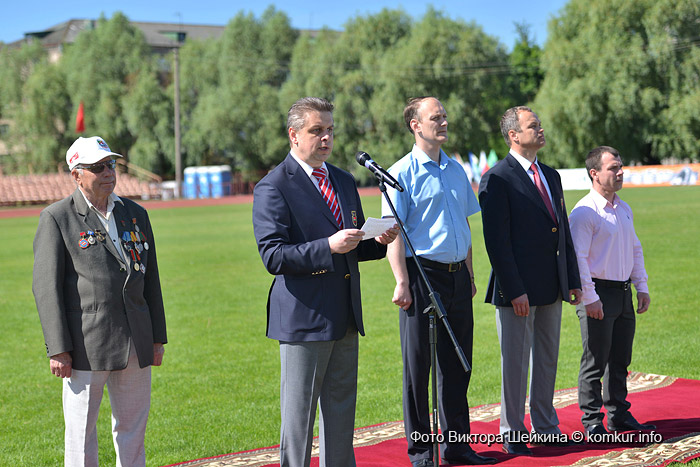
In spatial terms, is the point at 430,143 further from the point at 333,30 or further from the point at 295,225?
the point at 333,30

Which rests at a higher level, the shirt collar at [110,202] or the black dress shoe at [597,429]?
the shirt collar at [110,202]

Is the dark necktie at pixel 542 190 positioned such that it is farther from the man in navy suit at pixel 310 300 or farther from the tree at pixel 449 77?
the tree at pixel 449 77

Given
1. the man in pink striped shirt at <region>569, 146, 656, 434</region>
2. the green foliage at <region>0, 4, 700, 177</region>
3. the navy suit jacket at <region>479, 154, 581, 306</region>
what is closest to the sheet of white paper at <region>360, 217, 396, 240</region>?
the navy suit jacket at <region>479, 154, 581, 306</region>

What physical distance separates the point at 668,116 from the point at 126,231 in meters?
43.3

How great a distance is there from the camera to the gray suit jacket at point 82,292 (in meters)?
3.99

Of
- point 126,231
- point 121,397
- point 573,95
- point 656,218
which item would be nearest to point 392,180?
point 126,231

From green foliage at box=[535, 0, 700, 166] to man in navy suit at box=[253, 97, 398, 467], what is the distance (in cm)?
4209

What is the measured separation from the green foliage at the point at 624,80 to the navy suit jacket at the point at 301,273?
1659 inches

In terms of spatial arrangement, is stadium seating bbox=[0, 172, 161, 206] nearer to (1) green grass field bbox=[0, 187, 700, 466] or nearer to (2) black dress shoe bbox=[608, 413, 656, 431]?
(1) green grass field bbox=[0, 187, 700, 466]

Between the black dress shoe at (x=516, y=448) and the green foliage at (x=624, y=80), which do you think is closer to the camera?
the black dress shoe at (x=516, y=448)

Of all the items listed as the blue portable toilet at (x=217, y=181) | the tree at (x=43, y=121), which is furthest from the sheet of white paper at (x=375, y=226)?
the tree at (x=43, y=121)

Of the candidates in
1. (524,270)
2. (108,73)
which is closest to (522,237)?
(524,270)

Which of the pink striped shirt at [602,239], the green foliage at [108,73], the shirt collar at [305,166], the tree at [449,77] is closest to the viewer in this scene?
the shirt collar at [305,166]

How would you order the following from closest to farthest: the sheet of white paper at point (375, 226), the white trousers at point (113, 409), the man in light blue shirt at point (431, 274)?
the sheet of white paper at point (375, 226)
the white trousers at point (113, 409)
the man in light blue shirt at point (431, 274)
